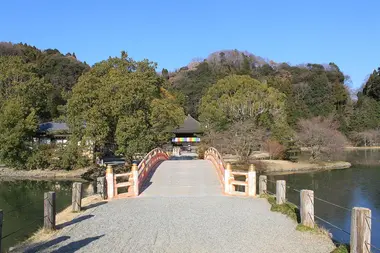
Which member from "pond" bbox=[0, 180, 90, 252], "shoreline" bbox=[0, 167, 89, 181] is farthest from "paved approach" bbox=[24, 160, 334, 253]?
"shoreline" bbox=[0, 167, 89, 181]

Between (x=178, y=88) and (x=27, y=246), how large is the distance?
6693cm

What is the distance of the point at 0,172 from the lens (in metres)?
32.3

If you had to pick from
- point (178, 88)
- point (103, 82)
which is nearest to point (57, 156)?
point (103, 82)

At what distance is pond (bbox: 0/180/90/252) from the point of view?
1320 centimetres

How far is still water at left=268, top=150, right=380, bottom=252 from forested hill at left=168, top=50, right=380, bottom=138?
25.6 m

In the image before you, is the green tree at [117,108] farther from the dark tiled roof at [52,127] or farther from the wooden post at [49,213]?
the wooden post at [49,213]

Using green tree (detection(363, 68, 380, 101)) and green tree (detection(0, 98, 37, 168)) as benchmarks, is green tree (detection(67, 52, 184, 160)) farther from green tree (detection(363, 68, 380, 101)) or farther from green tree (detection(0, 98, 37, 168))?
green tree (detection(363, 68, 380, 101))

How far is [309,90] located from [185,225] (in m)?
65.2

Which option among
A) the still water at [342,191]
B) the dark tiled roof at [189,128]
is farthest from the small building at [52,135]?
the still water at [342,191]

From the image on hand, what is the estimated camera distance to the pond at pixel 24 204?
43.3 ft

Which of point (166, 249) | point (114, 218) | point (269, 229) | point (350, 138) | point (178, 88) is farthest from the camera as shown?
point (178, 88)

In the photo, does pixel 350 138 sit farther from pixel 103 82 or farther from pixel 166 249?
pixel 166 249

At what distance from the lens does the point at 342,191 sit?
23781 mm

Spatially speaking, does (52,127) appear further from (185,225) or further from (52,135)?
(185,225)
